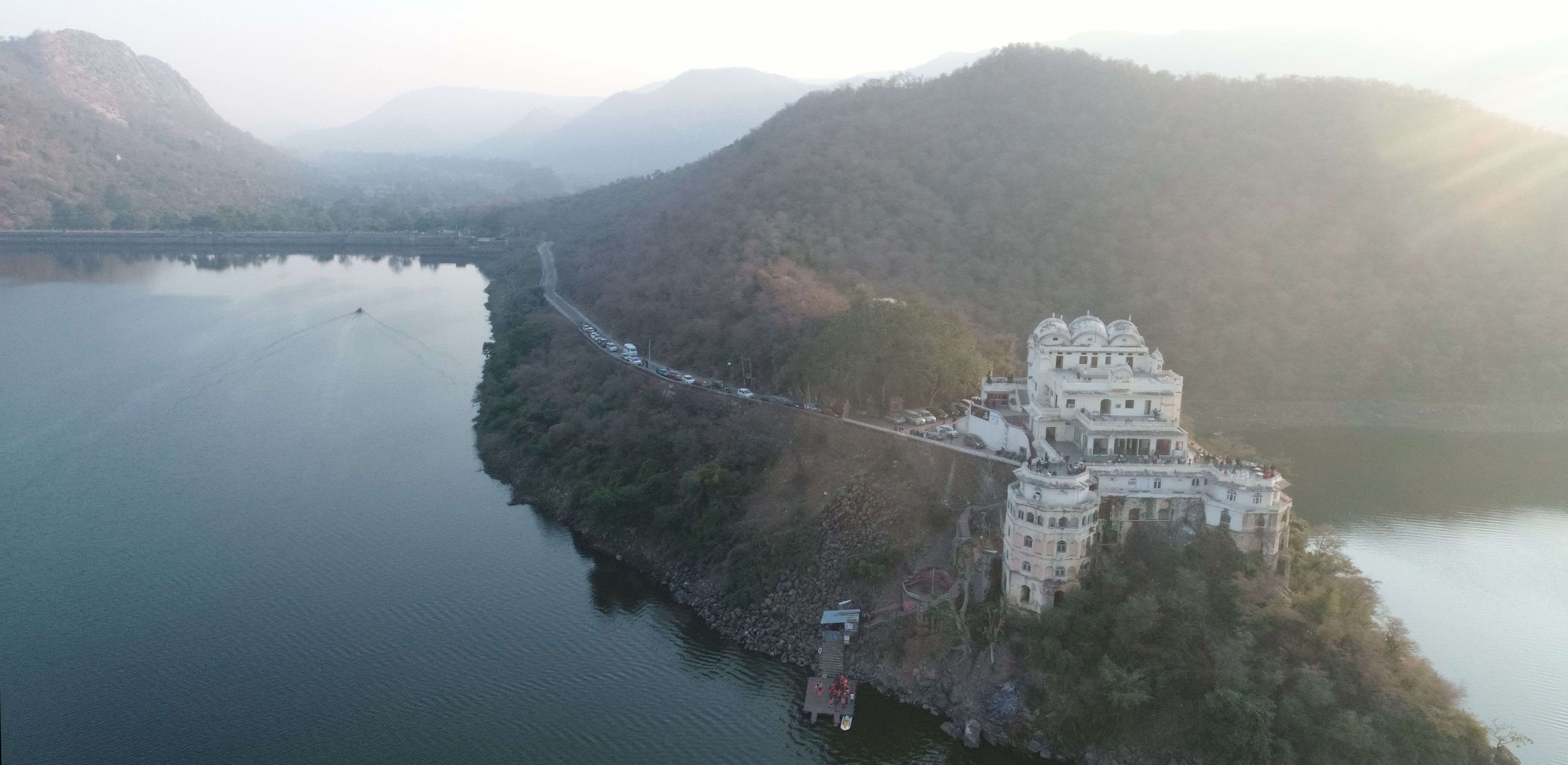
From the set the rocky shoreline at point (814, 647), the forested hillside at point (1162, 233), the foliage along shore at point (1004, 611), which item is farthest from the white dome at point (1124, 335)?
the rocky shoreline at point (814, 647)

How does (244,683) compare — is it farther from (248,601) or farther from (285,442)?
(285,442)

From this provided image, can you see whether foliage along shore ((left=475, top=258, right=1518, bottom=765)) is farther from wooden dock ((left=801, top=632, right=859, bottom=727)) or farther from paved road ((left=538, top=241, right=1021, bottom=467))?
wooden dock ((left=801, top=632, right=859, bottom=727))

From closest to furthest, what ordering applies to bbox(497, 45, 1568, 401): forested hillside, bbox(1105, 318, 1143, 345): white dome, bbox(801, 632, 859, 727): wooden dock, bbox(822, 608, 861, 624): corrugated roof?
bbox(801, 632, 859, 727): wooden dock
bbox(822, 608, 861, 624): corrugated roof
bbox(1105, 318, 1143, 345): white dome
bbox(497, 45, 1568, 401): forested hillside

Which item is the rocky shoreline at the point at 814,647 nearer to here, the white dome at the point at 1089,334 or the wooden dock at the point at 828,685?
the wooden dock at the point at 828,685

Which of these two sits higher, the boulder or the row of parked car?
the row of parked car

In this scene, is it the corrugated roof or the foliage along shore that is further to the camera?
the corrugated roof

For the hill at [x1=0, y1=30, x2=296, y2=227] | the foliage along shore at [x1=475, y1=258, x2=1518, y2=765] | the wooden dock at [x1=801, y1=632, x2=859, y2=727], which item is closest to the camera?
the foliage along shore at [x1=475, y1=258, x2=1518, y2=765]

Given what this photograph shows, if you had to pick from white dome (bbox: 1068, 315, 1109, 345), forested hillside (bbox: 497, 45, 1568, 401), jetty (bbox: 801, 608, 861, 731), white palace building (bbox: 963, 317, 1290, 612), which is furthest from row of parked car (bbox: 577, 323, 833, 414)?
jetty (bbox: 801, 608, 861, 731)
